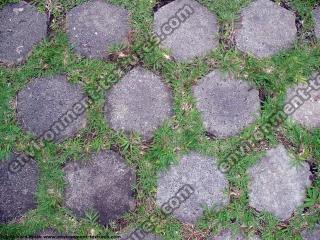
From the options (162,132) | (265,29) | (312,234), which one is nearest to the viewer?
(312,234)

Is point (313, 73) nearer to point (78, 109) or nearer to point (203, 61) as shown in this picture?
point (203, 61)

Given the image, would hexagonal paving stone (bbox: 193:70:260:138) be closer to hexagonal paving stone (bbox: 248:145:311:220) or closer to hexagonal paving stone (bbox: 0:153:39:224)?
hexagonal paving stone (bbox: 248:145:311:220)

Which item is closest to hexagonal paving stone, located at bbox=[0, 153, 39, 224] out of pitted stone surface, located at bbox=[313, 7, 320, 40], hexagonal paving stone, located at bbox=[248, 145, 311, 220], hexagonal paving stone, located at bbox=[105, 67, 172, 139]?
hexagonal paving stone, located at bbox=[105, 67, 172, 139]

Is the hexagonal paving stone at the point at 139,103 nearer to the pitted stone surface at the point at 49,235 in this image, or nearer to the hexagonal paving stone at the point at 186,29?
the hexagonal paving stone at the point at 186,29

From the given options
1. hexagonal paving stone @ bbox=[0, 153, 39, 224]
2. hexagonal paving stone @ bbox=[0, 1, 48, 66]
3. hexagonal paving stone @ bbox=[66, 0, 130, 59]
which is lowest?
hexagonal paving stone @ bbox=[0, 153, 39, 224]

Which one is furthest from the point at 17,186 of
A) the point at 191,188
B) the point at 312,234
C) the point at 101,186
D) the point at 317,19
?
the point at 317,19

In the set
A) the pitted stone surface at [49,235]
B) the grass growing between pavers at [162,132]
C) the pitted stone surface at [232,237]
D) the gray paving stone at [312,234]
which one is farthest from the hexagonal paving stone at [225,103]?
the pitted stone surface at [49,235]

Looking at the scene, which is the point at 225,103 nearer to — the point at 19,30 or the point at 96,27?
the point at 96,27
